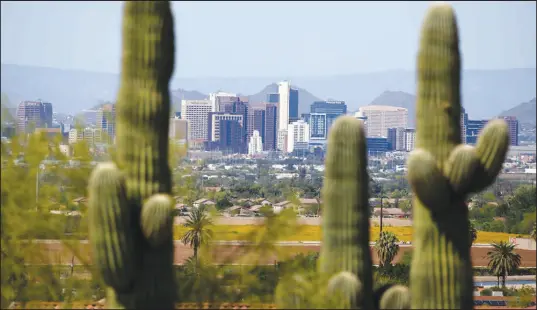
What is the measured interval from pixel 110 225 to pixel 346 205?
2704 millimetres

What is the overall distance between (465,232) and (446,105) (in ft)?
5.02

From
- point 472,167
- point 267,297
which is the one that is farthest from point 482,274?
point 472,167

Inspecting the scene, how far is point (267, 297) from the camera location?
15.7 m

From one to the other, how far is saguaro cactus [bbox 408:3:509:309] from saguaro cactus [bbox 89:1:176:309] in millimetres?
2913

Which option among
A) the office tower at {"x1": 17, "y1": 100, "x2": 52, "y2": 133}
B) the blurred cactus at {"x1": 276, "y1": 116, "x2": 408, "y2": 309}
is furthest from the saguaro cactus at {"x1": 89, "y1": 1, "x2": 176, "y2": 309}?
the office tower at {"x1": 17, "y1": 100, "x2": 52, "y2": 133}

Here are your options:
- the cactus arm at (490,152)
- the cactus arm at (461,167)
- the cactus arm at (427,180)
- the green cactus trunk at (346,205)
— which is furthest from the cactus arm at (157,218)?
the cactus arm at (490,152)

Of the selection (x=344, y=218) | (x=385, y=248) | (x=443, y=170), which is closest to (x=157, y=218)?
(x=344, y=218)

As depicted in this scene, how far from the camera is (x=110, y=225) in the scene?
10.7 m

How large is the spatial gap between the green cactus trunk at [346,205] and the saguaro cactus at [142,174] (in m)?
1.82

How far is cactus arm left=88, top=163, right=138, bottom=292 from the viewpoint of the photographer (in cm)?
1065

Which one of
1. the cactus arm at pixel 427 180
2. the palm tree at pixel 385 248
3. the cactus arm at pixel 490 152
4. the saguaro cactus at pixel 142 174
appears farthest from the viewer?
the palm tree at pixel 385 248

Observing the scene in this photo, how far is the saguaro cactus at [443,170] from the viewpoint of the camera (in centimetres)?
1212

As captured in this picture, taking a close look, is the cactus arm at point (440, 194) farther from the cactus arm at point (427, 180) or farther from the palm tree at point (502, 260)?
the palm tree at point (502, 260)

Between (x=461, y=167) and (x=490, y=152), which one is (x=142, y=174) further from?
(x=490, y=152)
